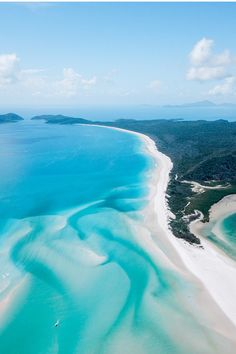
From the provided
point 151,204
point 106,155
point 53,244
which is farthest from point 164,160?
point 53,244

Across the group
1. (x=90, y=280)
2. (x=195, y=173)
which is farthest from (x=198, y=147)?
(x=90, y=280)

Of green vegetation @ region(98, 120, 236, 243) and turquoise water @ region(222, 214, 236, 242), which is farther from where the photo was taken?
green vegetation @ region(98, 120, 236, 243)

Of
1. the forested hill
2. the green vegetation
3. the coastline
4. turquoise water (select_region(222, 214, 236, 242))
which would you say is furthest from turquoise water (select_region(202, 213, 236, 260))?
the forested hill

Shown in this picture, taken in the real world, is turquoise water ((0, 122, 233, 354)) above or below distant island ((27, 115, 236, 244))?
below

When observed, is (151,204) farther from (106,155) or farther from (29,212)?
(106,155)

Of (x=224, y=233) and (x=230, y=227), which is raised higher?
(x=230, y=227)

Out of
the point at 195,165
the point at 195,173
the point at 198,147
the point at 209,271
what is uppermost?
the point at 198,147

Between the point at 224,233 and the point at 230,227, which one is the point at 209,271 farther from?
the point at 230,227

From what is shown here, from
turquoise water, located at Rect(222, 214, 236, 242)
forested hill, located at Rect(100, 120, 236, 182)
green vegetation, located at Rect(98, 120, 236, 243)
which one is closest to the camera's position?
turquoise water, located at Rect(222, 214, 236, 242)

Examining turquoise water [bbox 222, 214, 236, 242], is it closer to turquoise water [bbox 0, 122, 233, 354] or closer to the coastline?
the coastline
